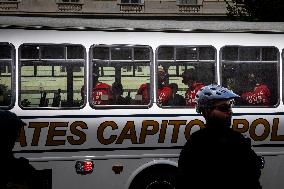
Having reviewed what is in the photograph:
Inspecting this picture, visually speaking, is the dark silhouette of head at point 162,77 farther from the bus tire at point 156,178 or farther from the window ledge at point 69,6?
the window ledge at point 69,6

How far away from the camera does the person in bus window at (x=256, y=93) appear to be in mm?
7574

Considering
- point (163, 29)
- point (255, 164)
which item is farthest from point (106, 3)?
point (255, 164)

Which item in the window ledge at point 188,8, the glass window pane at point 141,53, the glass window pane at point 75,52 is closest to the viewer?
the glass window pane at point 75,52

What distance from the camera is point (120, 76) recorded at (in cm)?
720

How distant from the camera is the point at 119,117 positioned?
280 inches

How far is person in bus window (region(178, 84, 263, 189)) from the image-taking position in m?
2.77

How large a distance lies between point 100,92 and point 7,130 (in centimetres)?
484

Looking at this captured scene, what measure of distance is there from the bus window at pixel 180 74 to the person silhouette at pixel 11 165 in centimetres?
497

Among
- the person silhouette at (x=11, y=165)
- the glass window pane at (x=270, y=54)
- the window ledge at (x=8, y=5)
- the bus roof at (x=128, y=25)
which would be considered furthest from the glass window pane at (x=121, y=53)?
the window ledge at (x=8, y=5)

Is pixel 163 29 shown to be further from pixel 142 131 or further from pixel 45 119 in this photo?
pixel 45 119

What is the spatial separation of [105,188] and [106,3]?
2328 cm

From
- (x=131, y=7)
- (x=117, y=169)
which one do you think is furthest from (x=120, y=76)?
(x=131, y=7)

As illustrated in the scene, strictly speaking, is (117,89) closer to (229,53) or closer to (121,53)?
(121,53)

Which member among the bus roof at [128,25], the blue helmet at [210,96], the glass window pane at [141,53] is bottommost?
the blue helmet at [210,96]
